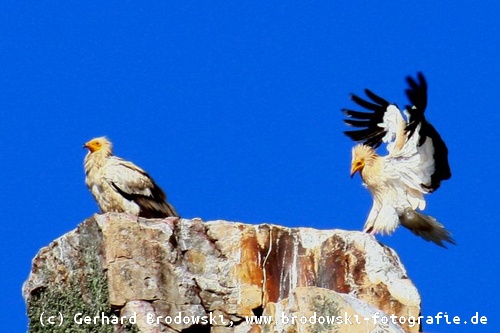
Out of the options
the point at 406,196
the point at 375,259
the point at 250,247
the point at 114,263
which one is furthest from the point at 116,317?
the point at 406,196

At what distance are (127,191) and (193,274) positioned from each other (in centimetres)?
248

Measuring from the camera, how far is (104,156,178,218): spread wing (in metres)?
20.2

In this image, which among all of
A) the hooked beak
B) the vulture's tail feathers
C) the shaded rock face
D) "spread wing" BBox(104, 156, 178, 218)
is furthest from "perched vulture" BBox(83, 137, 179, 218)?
the vulture's tail feathers

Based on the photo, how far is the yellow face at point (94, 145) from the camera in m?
21.4

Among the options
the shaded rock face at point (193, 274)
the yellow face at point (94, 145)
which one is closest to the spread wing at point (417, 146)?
the shaded rock face at point (193, 274)

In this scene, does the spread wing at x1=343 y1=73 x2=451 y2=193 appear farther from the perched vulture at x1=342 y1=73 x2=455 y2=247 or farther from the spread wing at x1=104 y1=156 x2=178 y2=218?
the spread wing at x1=104 y1=156 x2=178 y2=218

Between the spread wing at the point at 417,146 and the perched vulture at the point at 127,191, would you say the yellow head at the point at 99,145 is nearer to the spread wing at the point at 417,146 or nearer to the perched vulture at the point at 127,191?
the perched vulture at the point at 127,191

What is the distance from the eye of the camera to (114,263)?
17.7 metres

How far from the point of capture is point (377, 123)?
22.0m

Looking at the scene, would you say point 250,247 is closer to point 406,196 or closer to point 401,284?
point 401,284

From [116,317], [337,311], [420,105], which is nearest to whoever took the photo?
[337,311]

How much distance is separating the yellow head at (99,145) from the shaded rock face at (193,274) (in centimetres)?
313

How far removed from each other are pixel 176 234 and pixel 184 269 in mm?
426

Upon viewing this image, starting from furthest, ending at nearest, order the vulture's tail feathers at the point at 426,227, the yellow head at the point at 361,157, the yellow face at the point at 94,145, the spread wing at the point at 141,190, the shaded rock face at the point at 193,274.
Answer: the yellow face at the point at 94,145, the yellow head at the point at 361,157, the vulture's tail feathers at the point at 426,227, the spread wing at the point at 141,190, the shaded rock face at the point at 193,274
